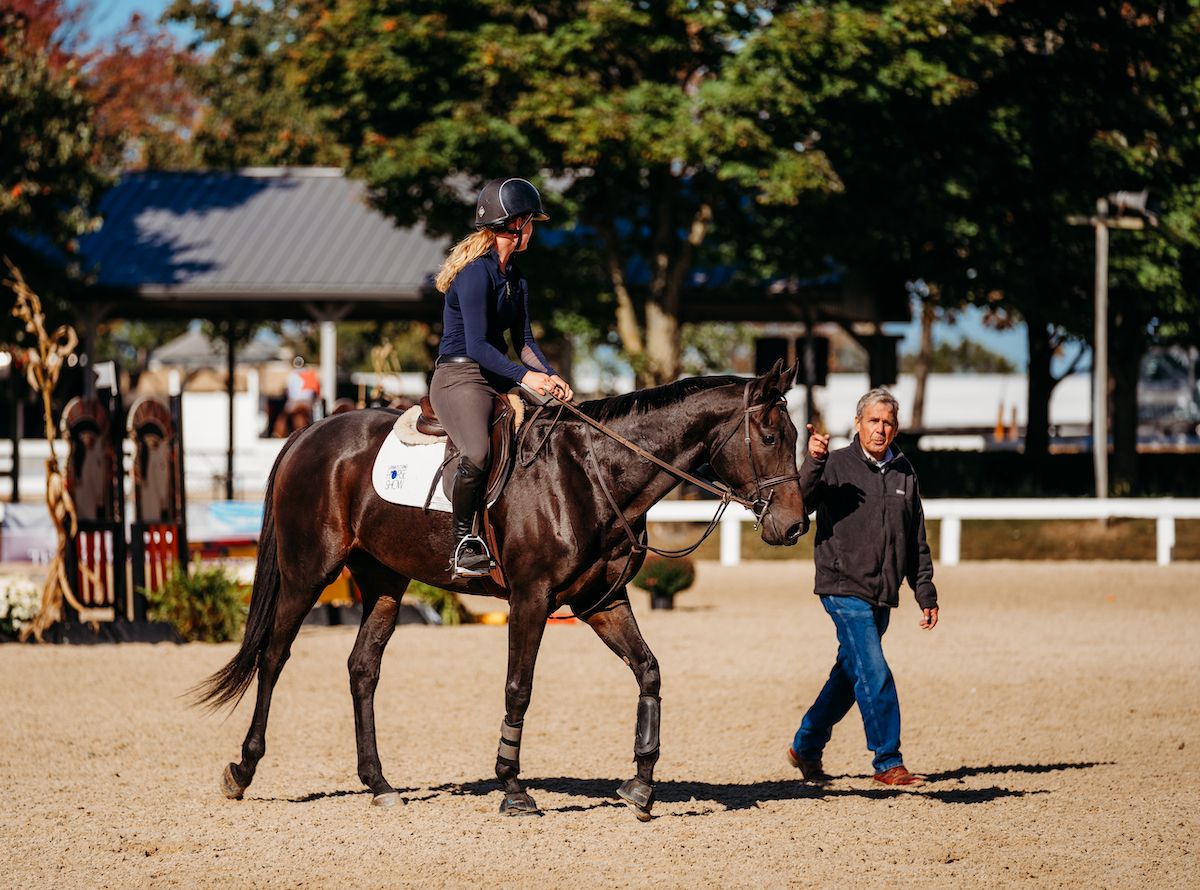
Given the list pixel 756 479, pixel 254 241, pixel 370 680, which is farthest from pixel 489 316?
pixel 254 241

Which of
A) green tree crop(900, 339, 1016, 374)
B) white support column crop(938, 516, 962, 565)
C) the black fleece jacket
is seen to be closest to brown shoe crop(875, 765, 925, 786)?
the black fleece jacket

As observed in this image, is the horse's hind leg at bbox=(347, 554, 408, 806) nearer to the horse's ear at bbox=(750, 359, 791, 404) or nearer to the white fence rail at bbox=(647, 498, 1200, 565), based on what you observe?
the horse's ear at bbox=(750, 359, 791, 404)

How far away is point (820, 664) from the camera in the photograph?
45.6 feet

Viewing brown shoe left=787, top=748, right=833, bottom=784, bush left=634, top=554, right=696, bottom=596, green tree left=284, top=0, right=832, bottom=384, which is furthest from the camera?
green tree left=284, top=0, right=832, bottom=384

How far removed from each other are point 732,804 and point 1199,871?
2.37m

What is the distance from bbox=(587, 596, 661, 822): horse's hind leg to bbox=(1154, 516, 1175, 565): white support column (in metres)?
18.0

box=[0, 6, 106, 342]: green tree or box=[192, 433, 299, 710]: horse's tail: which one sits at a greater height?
box=[0, 6, 106, 342]: green tree

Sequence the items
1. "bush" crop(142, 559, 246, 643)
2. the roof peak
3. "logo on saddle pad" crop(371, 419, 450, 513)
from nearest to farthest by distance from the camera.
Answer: "logo on saddle pad" crop(371, 419, 450, 513) → "bush" crop(142, 559, 246, 643) → the roof peak

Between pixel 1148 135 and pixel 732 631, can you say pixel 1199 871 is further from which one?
pixel 1148 135

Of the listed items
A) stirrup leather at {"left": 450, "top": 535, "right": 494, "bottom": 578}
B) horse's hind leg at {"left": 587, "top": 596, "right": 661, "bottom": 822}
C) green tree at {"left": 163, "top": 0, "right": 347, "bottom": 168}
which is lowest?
horse's hind leg at {"left": 587, "top": 596, "right": 661, "bottom": 822}

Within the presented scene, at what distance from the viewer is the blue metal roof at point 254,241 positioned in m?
30.6

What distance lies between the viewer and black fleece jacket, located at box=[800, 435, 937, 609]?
8359mm

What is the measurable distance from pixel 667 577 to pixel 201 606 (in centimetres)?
521

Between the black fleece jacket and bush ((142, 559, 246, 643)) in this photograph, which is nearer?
the black fleece jacket
